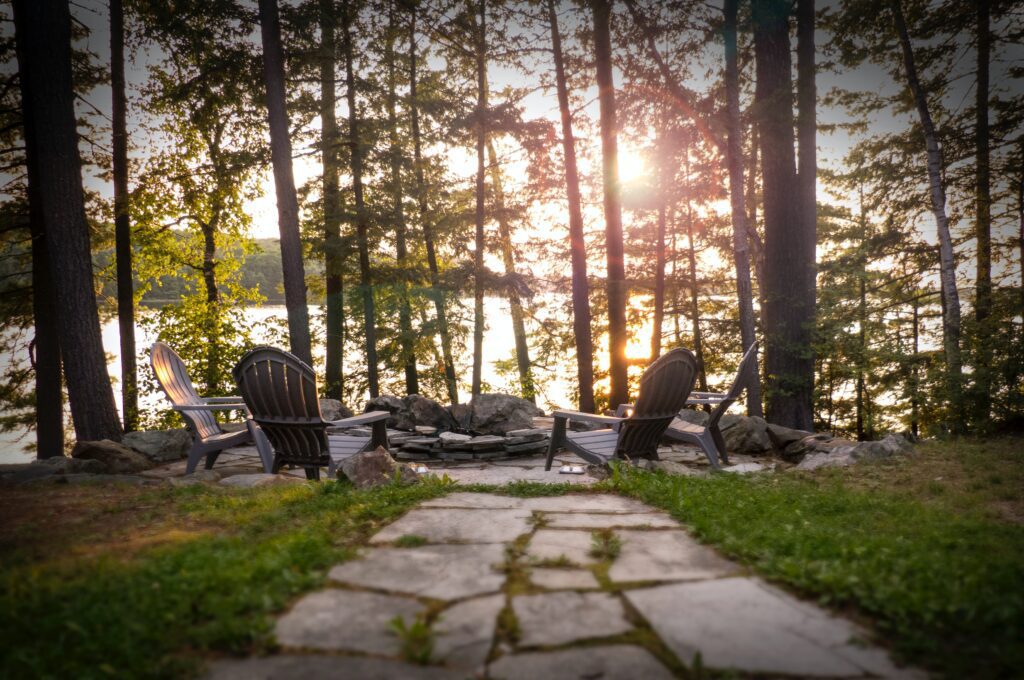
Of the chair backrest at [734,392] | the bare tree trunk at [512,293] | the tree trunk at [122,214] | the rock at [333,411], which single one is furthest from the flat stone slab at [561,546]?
the tree trunk at [122,214]

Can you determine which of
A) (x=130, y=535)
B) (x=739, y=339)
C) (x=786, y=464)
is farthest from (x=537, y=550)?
(x=739, y=339)

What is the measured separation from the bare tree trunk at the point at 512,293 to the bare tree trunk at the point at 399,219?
6.38ft

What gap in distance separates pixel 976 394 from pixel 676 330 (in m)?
7.64

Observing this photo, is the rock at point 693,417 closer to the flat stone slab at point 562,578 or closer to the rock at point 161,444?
the flat stone slab at point 562,578

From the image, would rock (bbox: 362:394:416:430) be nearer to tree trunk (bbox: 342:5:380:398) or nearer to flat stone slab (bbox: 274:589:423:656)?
tree trunk (bbox: 342:5:380:398)

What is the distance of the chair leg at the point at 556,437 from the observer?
4.93 metres

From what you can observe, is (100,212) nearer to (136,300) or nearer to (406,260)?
(136,300)

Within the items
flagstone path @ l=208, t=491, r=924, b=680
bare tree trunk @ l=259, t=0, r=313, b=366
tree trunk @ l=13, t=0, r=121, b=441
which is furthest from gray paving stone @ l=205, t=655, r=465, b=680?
bare tree trunk @ l=259, t=0, r=313, b=366

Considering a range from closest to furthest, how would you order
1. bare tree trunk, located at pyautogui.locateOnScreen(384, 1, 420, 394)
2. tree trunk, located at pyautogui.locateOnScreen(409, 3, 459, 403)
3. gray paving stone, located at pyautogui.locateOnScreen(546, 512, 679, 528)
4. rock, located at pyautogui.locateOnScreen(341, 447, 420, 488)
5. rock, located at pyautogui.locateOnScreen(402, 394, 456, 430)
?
gray paving stone, located at pyautogui.locateOnScreen(546, 512, 679, 528), rock, located at pyautogui.locateOnScreen(341, 447, 420, 488), rock, located at pyautogui.locateOnScreen(402, 394, 456, 430), bare tree trunk, located at pyautogui.locateOnScreen(384, 1, 420, 394), tree trunk, located at pyautogui.locateOnScreen(409, 3, 459, 403)

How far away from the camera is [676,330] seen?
13.6 meters

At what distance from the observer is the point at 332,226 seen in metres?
11.2

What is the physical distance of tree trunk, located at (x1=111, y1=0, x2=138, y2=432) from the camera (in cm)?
940

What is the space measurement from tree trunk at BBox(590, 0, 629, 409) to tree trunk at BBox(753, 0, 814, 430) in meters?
2.15

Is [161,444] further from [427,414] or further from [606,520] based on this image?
[606,520]
